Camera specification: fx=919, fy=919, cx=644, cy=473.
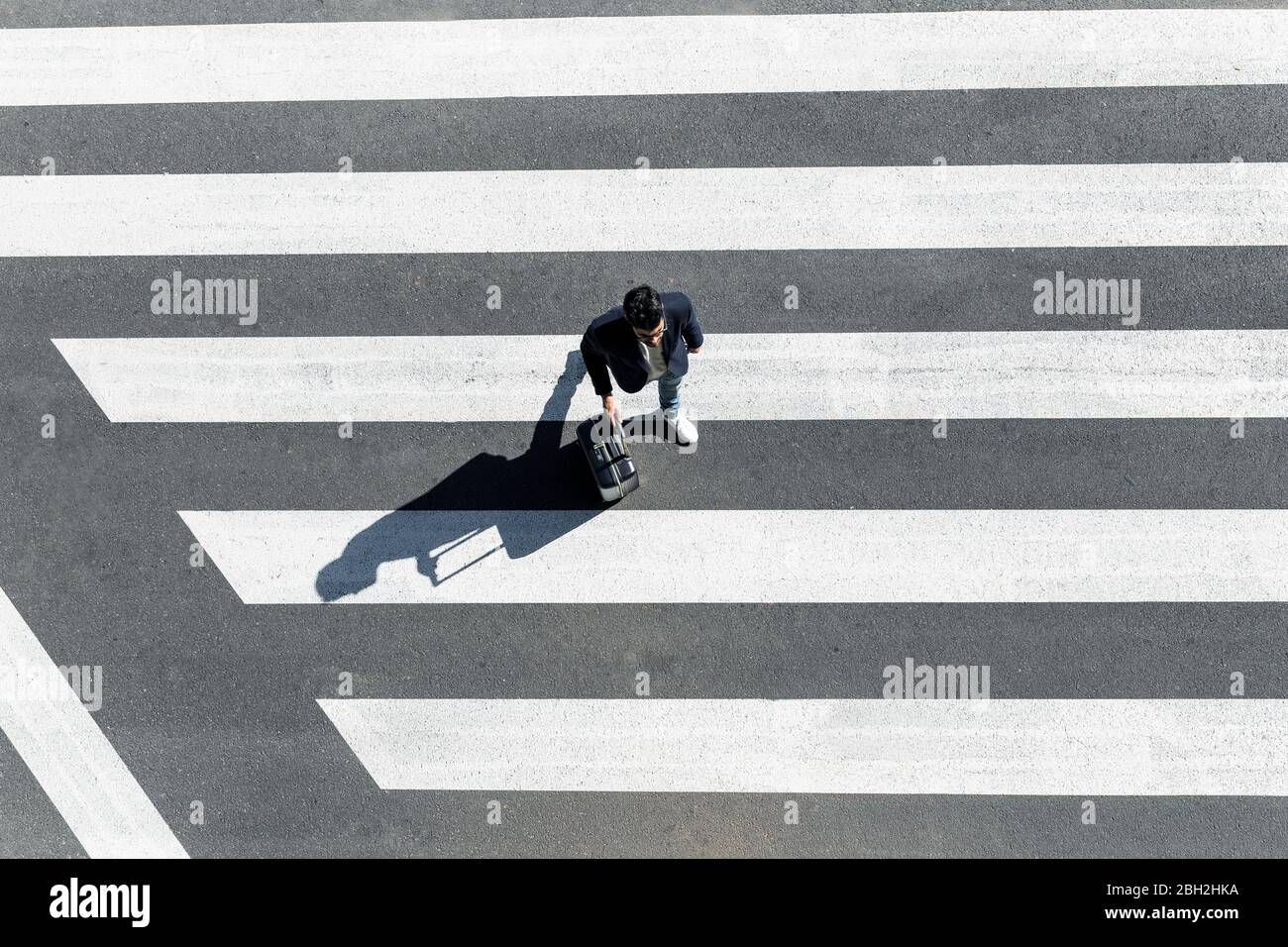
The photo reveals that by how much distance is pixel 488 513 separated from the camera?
6.41 metres

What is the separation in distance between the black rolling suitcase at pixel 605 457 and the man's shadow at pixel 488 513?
0.35 meters

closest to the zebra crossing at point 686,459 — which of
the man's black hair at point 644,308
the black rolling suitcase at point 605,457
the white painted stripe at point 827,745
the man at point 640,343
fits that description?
the white painted stripe at point 827,745

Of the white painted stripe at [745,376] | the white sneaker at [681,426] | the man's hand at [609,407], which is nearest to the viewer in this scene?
the man's hand at [609,407]

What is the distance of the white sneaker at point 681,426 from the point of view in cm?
609

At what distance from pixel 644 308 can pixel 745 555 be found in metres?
2.13

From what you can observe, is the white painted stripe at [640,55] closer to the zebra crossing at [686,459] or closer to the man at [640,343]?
the zebra crossing at [686,459]

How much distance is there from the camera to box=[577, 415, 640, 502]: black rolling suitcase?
19.6 ft

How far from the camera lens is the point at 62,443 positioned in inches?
257

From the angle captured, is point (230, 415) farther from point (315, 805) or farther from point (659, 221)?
→ point (659, 221)

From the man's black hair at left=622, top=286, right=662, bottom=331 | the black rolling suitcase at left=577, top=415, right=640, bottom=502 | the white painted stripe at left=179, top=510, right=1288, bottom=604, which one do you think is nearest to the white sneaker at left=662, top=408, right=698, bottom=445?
the black rolling suitcase at left=577, top=415, right=640, bottom=502

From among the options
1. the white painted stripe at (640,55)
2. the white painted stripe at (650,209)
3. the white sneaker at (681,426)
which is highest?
the white painted stripe at (640,55)

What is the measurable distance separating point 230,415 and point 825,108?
4706 mm

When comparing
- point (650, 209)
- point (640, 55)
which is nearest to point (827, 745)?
point (650, 209)
